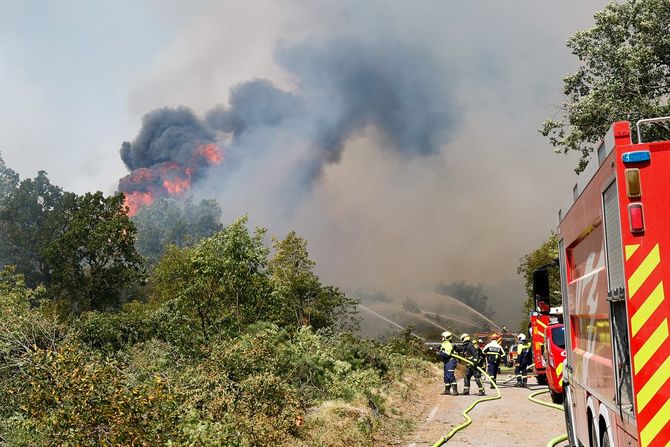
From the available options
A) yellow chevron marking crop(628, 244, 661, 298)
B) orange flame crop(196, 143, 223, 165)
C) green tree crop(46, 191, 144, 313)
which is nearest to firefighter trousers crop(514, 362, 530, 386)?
yellow chevron marking crop(628, 244, 661, 298)

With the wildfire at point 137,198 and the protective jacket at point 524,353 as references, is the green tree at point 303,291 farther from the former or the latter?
the wildfire at point 137,198

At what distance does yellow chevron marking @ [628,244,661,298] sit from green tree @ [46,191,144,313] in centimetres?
5482

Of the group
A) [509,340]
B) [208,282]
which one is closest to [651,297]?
[208,282]

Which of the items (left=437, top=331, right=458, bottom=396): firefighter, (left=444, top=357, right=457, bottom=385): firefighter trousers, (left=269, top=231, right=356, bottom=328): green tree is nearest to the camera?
(left=437, top=331, right=458, bottom=396): firefighter

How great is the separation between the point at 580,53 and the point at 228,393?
18.5 metres

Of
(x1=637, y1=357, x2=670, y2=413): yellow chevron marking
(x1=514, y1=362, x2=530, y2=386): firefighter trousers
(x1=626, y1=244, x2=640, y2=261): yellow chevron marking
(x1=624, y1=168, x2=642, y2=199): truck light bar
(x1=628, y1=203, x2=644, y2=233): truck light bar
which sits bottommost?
(x1=514, y1=362, x2=530, y2=386): firefighter trousers

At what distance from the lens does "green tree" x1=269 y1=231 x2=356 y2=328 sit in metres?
42.1

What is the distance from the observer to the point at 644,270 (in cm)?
403

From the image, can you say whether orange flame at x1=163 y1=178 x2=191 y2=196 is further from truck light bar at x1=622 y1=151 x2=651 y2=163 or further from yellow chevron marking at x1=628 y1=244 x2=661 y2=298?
yellow chevron marking at x1=628 y1=244 x2=661 y2=298

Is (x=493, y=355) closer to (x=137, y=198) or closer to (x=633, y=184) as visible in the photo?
(x=633, y=184)

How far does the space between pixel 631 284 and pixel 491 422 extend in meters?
9.87

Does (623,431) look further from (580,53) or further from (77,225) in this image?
(77,225)

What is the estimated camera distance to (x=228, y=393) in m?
10.0

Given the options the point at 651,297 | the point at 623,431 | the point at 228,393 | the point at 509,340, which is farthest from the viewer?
the point at 509,340
